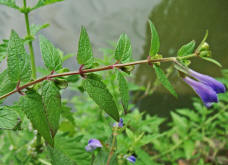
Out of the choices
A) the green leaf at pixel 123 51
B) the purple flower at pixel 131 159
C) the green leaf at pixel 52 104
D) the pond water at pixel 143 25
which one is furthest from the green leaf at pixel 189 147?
the pond water at pixel 143 25

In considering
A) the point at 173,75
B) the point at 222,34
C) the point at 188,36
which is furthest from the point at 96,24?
the point at 222,34

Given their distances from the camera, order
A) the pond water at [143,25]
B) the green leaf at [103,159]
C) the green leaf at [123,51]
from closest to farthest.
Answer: the green leaf at [123,51]
the green leaf at [103,159]
the pond water at [143,25]

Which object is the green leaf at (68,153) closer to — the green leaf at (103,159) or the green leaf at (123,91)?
the green leaf at (103,159)

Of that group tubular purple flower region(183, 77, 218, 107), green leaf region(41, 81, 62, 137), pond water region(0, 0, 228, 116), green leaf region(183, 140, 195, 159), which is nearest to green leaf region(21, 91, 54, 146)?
green leaf region(41, 81, 62, 137)

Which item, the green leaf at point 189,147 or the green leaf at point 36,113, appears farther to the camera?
the green leaf at point 189,147

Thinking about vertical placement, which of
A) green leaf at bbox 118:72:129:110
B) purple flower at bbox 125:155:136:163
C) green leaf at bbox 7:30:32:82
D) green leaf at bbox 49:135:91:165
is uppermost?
green leaf at bbox 7:30:32:82

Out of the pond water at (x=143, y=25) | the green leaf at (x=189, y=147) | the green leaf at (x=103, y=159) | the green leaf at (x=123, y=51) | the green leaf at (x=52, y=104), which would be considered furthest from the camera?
the pond water at (x=143, y=25)

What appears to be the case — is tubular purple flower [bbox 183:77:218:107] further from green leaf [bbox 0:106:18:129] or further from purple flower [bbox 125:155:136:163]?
green leaf [bbox 0:106:18:129]
